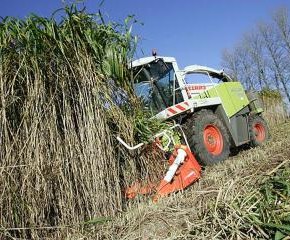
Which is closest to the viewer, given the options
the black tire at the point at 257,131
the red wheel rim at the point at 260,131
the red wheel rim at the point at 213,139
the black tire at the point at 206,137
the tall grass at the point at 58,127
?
the tall grass at the point at 58,127

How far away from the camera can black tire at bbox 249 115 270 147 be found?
826cm

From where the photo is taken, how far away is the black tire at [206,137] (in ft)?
19.5

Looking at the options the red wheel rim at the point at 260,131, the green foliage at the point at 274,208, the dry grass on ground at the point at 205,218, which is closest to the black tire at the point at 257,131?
the red wheel rim at the point at 260,131

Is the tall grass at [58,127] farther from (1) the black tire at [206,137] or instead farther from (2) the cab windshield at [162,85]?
(2) the cab windshield at [162,85]

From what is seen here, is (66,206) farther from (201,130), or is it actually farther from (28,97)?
(201,130)

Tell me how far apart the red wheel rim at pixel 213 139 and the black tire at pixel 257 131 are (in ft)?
5.97

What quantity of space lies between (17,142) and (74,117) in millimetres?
631

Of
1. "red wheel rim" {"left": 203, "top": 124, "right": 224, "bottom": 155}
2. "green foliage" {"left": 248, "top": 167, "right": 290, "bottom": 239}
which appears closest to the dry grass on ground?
"green foliage" {"left": 248, "top": 167, "right": 290, "bottom": 239}

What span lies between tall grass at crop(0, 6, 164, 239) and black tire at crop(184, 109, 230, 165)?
191 centimetres

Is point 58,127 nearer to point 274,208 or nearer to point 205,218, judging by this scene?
point 205,218

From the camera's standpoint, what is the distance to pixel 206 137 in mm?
6379

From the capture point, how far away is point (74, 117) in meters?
3.91

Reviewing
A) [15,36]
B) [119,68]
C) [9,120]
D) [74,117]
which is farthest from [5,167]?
[119,68]

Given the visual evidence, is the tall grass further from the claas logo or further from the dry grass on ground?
the claas logo
